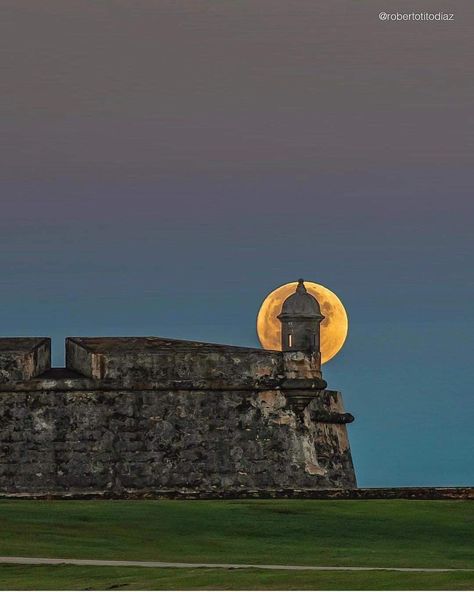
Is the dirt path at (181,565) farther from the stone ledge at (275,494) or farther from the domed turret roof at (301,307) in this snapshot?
the domed turret roof at (301,307)

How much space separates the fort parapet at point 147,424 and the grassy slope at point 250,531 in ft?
11.9

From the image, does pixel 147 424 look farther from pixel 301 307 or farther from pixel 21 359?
pixel 301 307

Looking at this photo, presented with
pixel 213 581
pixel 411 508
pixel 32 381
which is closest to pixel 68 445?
pixel 32 381

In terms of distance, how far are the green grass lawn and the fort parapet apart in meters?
3.40

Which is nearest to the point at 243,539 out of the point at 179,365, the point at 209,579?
the point at 209,579

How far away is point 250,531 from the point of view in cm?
2444

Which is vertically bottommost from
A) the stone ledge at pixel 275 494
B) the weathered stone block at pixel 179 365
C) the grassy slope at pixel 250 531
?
the grassy slope at pixel 250 531

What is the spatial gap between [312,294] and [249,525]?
10.8m

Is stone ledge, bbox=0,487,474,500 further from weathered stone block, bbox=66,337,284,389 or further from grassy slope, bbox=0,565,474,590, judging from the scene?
grassy slope, bbox=0,565,474,590

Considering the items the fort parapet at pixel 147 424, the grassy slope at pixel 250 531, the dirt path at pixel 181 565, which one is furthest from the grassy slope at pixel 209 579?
the fort parapet at pixel 147 424

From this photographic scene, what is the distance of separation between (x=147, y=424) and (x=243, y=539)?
832 cm

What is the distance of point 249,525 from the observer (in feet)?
81.9

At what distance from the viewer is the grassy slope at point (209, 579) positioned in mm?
16875

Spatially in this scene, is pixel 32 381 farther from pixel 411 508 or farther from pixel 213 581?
pixel 213 581
